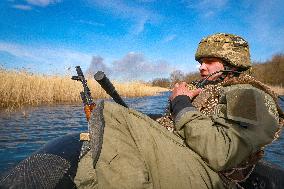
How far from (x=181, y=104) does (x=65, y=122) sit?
6846mm

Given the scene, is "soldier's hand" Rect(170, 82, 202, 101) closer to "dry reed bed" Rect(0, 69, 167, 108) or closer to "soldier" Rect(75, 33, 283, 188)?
"soldier" Rect(75, 33, 283, 188)

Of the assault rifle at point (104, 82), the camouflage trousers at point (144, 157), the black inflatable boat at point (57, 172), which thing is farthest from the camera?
the black inflatable boat at point (57, 172)

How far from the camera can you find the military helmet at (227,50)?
2984 millimetres

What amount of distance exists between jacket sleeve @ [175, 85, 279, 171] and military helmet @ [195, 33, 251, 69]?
85 centimetres

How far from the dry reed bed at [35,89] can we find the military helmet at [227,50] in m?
8.91

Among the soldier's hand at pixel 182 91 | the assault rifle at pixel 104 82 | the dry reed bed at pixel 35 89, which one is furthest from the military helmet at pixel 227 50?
the dry reed bed at pixel 35 89

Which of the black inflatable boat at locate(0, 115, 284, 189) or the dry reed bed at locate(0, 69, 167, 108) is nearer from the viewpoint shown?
the black inflatable boat at locate(0, 115, 284, 189)

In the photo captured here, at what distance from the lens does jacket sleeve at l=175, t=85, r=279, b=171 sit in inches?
78.8

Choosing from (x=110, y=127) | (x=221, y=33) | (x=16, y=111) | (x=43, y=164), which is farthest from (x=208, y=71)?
(x=16, y=111)

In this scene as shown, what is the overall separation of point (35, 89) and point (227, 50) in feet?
34.9

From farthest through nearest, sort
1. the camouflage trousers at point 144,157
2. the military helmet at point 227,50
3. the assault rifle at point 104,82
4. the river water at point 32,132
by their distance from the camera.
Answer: the river water at point 32,132
the military helmet at point 227,50
the assault rifle at point 104,82
the camouflage trousers at point 144,157

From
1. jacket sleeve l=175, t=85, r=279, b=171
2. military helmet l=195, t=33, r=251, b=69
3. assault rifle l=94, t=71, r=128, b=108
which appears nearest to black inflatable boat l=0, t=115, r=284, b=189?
assault rifle l=94, t=71, r=128, b=108

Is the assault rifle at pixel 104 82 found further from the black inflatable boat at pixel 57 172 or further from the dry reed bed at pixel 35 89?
the dry reed bed at pixel 35 89

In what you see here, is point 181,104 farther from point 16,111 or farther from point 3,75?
point 3,75
